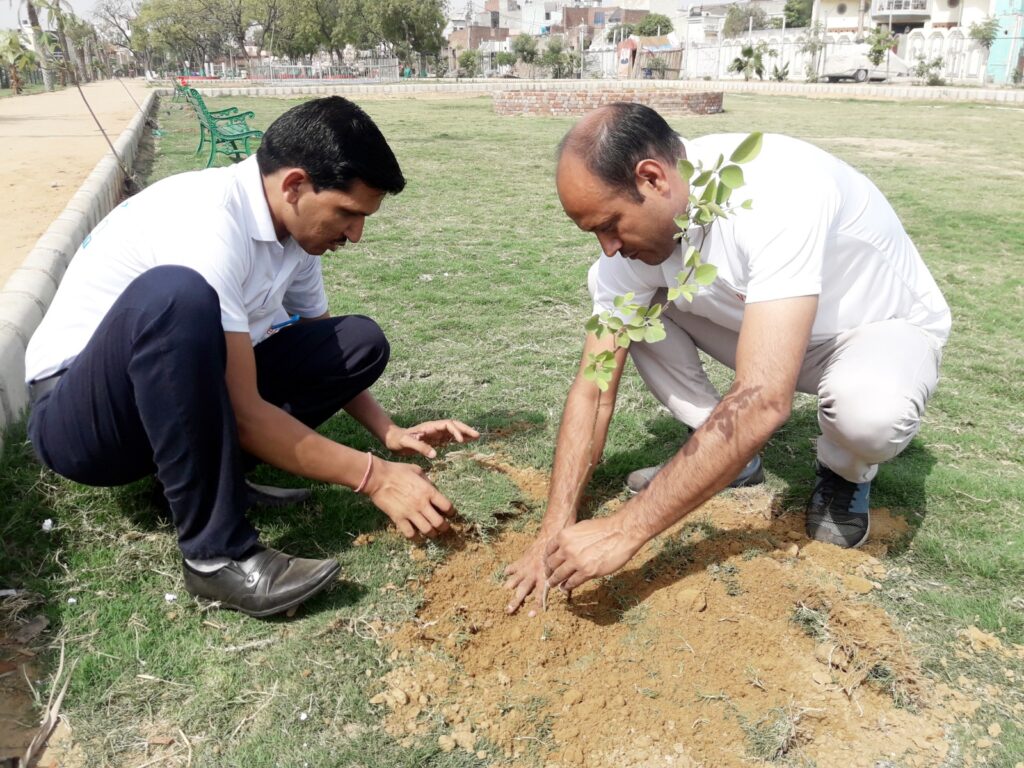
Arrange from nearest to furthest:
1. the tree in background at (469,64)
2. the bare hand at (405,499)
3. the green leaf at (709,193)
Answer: the green leaf at (709,193) → the bare hand at (405,499) → the tree in background at (469,64)

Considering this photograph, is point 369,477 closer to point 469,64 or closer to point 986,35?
point 986,35

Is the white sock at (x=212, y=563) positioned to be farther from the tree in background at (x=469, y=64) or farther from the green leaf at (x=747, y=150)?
the tree in background at (x=469, y=64)

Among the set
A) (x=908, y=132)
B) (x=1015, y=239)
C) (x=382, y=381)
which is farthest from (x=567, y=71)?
(x=382, y=381)

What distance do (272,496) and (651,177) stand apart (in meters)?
1.60

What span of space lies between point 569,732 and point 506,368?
2.29 meters

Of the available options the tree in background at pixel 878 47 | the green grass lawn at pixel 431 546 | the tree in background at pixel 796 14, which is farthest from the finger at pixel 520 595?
the tree in background at pixel 796 14

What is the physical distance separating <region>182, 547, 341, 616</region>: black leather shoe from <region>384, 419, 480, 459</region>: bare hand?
0.56 m

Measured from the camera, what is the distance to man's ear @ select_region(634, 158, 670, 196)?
6.61ft

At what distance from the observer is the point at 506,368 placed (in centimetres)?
400

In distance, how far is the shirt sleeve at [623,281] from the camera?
8.16ft

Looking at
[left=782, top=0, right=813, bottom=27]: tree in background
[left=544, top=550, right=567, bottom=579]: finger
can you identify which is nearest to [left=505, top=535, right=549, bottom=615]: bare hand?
[left=544, top=550, right=567, bottom=579]: finger

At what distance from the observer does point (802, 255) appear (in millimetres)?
1983

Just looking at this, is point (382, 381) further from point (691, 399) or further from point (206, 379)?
point (206, 379)

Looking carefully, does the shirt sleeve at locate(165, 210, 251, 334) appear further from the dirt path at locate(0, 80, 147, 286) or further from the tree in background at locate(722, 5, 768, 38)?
the tree in background at locate(722, 5, 768, 38)
